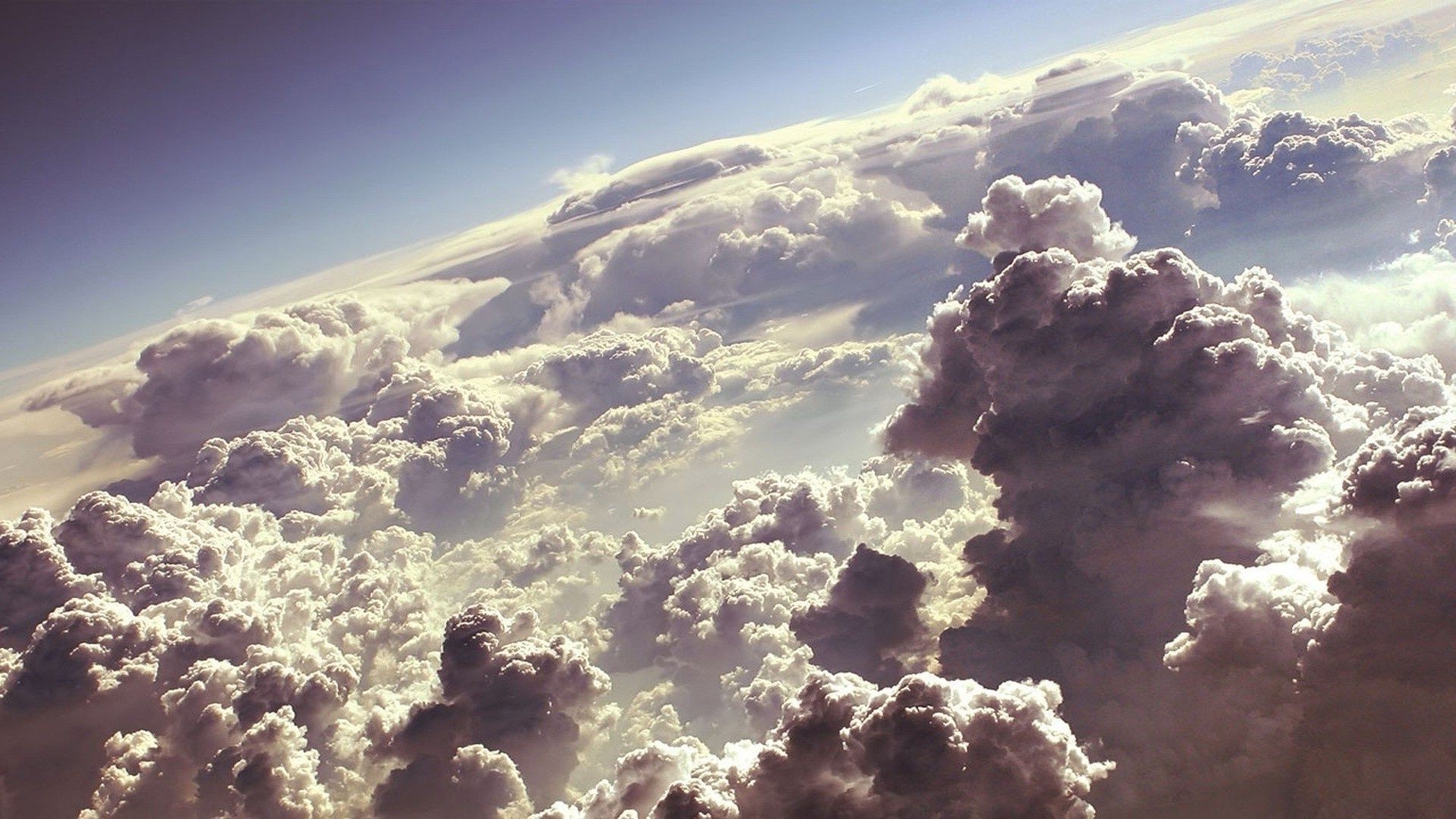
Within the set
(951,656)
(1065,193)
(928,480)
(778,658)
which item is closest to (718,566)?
(778,658)

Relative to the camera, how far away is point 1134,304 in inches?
1750

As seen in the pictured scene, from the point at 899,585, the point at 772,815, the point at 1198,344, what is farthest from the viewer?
the point at 899,585

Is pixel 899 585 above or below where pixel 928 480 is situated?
above

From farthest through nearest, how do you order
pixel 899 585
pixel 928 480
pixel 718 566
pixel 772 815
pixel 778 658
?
pixel 928 480 → pixel 718 566 → pixel 778 658 → pixel 899 585 → pixel 772 815

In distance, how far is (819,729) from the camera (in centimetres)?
2322

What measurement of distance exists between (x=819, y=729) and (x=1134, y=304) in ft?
104

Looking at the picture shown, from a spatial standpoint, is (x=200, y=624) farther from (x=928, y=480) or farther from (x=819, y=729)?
(x=928, y=480)

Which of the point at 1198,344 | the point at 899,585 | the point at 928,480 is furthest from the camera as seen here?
the point at 928,480

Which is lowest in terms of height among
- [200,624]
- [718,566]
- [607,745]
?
[607,745]

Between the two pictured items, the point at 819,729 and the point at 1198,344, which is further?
the point at 1198,344

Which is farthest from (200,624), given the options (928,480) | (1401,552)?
(928,480)

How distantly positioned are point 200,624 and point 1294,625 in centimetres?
8222

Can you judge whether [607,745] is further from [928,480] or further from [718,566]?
[928,480]

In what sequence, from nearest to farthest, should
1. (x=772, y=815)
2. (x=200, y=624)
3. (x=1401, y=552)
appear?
(x=772, y=815) → (x=1401, y=552) → (x=200, y=624)
